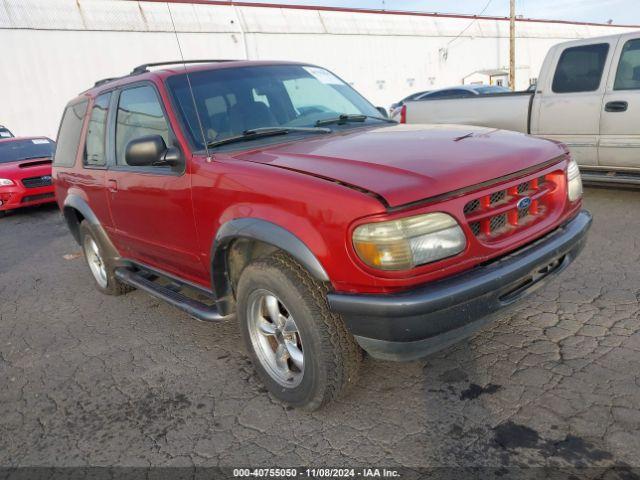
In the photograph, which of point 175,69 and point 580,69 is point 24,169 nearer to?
point 175,69

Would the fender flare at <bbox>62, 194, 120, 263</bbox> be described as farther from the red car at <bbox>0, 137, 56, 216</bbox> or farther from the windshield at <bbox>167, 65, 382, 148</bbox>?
the red car at <bbox>0, 137, 56, 216</bbox>

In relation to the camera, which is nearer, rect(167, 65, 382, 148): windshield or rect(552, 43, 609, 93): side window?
rect(167, 65, 382, 148): windshield

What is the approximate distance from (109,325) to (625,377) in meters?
3.69

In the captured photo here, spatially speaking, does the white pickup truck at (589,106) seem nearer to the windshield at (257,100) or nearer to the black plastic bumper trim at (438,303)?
the windshield at (257,100)

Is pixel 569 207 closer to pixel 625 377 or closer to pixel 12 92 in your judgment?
pixel 625 377

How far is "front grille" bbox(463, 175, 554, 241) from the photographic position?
2.32 metres

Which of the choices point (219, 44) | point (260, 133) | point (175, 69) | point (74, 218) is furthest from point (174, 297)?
point (219, 44)

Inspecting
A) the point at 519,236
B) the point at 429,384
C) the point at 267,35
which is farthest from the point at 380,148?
the point at 267,35

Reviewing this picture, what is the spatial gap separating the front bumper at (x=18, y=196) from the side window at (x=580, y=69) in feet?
30.1

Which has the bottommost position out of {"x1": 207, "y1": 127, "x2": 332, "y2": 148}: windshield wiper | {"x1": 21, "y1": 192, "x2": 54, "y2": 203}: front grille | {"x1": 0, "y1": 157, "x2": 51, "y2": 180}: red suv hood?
{"x1": 21, "y1": 192, "x2": 54, "y2": 203}: front grille

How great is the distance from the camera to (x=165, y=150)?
117 inches

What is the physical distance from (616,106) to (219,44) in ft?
67.8

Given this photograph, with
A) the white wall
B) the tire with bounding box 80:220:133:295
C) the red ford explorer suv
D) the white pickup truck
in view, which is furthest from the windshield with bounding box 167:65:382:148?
the white wall

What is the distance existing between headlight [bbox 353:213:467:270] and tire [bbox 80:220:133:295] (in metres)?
3.07
